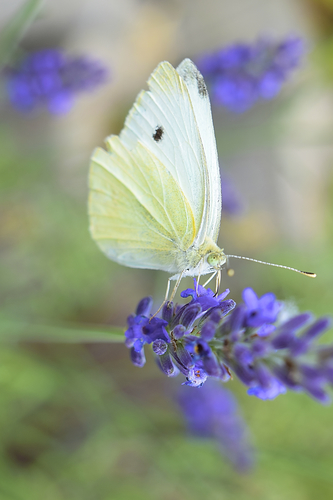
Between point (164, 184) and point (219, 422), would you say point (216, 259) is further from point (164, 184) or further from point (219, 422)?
point (219, 422)

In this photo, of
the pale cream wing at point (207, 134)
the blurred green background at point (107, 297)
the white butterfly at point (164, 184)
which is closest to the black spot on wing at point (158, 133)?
the white butterfly at point (164, 184)

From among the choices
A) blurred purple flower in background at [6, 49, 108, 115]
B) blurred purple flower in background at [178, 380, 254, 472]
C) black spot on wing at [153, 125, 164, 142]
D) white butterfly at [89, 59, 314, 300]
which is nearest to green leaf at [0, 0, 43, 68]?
blurred purple flower in background at [6, 49, 108, 115]

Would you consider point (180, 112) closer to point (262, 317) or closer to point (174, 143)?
point (174, 143)

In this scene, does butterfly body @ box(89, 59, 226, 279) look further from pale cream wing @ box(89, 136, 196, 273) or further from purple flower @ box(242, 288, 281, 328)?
purple flower @ box(242, 288, 281, 328)

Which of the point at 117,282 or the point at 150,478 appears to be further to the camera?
Result: the point at 117,282

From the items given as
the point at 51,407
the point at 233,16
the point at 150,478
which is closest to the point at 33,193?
the point at 51,407

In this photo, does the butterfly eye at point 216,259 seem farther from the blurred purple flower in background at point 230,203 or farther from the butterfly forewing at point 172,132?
the blurred purple flower in background at point 230,203

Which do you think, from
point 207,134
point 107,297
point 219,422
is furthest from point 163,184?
point 107,297
